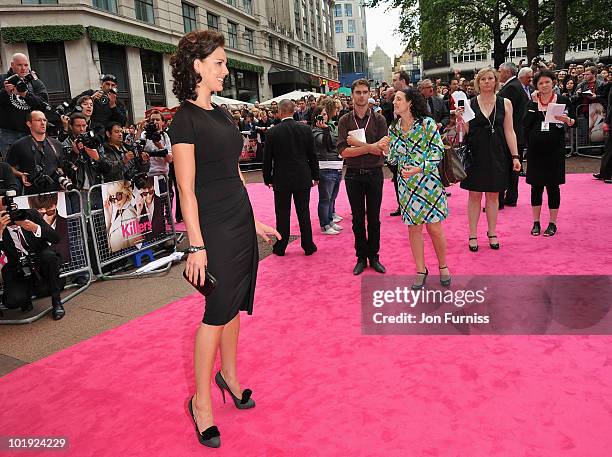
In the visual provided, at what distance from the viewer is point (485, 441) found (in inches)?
103

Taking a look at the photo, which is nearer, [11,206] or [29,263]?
[11,206]

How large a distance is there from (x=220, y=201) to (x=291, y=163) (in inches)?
157

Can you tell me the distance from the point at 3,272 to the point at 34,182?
1.30 m

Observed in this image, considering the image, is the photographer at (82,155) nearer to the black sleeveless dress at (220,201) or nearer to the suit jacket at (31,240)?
the suit jacket at (31,240)

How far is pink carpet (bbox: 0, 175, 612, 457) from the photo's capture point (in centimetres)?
267

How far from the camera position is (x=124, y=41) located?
72.9 feet

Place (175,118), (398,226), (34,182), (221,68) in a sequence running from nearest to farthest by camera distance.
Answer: (175,118) → (221,68) → (34,182) → (398,226)

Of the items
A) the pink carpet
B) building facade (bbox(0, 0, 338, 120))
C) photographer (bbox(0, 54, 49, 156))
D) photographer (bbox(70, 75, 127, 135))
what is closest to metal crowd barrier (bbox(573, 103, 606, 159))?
the pink carpet

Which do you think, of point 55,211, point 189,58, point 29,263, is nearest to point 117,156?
point 55,211

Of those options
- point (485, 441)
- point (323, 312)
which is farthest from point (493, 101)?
point (485, 441)

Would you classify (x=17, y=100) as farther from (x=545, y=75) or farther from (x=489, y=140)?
(x=545, y=75)

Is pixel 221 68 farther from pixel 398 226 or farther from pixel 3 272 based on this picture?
pixel 398 226

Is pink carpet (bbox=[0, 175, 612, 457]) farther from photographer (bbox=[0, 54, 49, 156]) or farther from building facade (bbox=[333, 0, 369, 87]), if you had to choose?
building facade (bbox=[333, 0, 369, 87])

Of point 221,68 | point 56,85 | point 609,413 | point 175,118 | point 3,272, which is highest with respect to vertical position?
point 56,85
